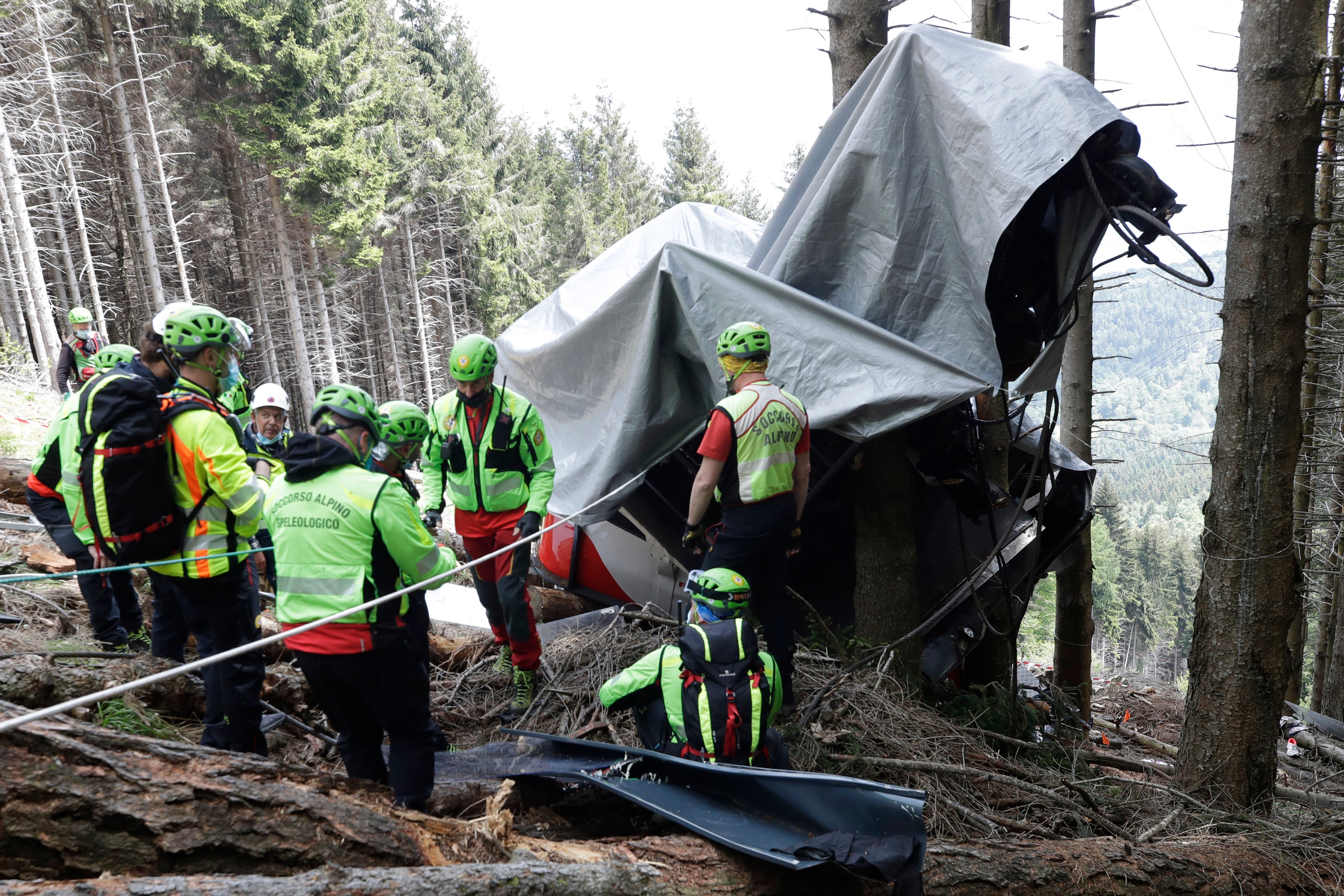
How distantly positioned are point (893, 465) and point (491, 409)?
221 cm

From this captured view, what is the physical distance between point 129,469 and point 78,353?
20.8ft

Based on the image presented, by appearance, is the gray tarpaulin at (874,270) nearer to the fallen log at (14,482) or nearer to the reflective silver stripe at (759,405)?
the reflective silver stripe at (759,405)

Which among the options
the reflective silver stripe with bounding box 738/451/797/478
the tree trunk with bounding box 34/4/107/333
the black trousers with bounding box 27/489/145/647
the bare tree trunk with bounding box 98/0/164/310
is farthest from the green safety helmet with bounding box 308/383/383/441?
the tree trunk with bounding box 34/4/107/333

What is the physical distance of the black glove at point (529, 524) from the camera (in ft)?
13.3

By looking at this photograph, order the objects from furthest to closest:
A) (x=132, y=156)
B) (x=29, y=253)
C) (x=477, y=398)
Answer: (x=132, y=156) → (x=29, y=253) → (x=477, y=398)

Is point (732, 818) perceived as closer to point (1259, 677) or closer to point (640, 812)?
point (640, 812)

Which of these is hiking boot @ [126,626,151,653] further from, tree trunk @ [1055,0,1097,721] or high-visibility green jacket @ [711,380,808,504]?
tree trunk @ [1055,0,1097,721]

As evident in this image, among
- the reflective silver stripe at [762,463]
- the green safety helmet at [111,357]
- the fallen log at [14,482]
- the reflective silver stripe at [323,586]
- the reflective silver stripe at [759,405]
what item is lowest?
the fallen log at [14,482]

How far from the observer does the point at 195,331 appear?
2996 mm

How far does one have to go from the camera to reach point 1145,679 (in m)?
11.0

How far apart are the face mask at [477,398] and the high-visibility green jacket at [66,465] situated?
1668 millimetres

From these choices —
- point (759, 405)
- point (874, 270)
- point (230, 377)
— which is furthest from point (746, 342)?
point (230, 377)

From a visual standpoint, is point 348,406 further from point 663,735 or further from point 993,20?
point 993,20

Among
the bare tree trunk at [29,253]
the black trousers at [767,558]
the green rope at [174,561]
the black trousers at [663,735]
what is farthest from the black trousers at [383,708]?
the bare tree trunk at [29,253]
